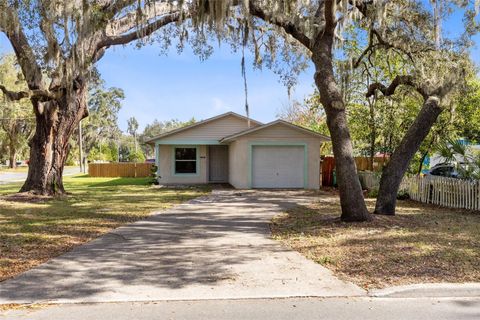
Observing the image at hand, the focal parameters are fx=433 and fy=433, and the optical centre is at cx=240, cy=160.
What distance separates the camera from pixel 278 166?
21.0 metres

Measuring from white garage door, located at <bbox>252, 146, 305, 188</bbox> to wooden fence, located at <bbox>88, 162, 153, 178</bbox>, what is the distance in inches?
687

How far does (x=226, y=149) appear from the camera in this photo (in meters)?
26.1

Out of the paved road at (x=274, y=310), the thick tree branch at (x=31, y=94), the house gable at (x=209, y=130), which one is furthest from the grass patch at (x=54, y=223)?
the house gable at (x=209, y=130)

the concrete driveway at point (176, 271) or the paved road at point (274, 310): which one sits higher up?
the concrete driveway at point (176, 271)

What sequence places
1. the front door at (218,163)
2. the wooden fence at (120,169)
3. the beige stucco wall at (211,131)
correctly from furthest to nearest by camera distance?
the wooden fence at (120,169)
the front door at (218,163)
the beige stucco wall at (211,131)

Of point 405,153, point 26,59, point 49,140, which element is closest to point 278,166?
point 49,140

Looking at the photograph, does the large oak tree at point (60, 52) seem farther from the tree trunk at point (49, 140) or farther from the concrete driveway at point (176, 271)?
the concrete driveway at point (176, 271)

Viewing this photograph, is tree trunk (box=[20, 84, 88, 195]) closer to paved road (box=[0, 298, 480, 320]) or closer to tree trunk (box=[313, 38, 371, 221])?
tree trunk (box=[313, 38, 371, 221])

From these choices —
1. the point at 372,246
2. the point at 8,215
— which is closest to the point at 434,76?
the point at 372,246

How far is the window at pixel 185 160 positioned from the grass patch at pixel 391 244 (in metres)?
13.8

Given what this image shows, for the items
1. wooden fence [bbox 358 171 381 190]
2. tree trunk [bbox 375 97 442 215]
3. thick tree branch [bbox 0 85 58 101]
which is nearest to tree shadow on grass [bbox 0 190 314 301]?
tree trunk [bbox 375 97 442 215]

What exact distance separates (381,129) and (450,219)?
29.4 feet

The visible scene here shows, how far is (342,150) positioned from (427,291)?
5.08 metres

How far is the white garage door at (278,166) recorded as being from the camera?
21.0 m
